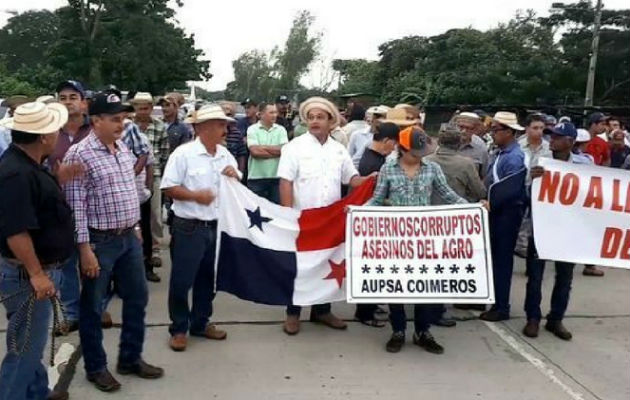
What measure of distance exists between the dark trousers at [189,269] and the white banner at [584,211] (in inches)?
104

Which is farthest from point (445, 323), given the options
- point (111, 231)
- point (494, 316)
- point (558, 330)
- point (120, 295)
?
point (111, 231)

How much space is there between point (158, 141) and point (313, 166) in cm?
260

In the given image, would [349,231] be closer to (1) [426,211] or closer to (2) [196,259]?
(1) [426,211]

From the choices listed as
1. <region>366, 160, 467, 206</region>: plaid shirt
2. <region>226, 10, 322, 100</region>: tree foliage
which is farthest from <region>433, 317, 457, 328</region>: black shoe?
<region>226, 10, 322, 100</region>: tree foliage

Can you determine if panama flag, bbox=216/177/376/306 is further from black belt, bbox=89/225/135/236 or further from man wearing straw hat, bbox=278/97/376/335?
black belt, bbox=89/225/135/236

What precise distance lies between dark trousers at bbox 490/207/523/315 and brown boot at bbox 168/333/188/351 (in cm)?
272

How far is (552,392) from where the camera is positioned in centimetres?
441

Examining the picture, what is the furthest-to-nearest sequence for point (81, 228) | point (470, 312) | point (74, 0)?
point (74, 0), point (470, 312), point (81, 228)

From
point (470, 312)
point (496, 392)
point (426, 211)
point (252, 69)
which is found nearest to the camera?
point (496, 392)

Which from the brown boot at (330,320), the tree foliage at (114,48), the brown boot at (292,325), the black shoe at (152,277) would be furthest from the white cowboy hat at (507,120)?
the tree foliage at (114,48)

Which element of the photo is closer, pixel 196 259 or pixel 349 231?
pixel 196 259

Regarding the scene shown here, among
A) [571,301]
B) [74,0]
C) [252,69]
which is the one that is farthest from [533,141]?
Answer: [252,69]

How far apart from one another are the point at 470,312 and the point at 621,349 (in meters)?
Result: 1.31

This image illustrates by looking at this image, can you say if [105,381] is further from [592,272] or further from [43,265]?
[592,272]
